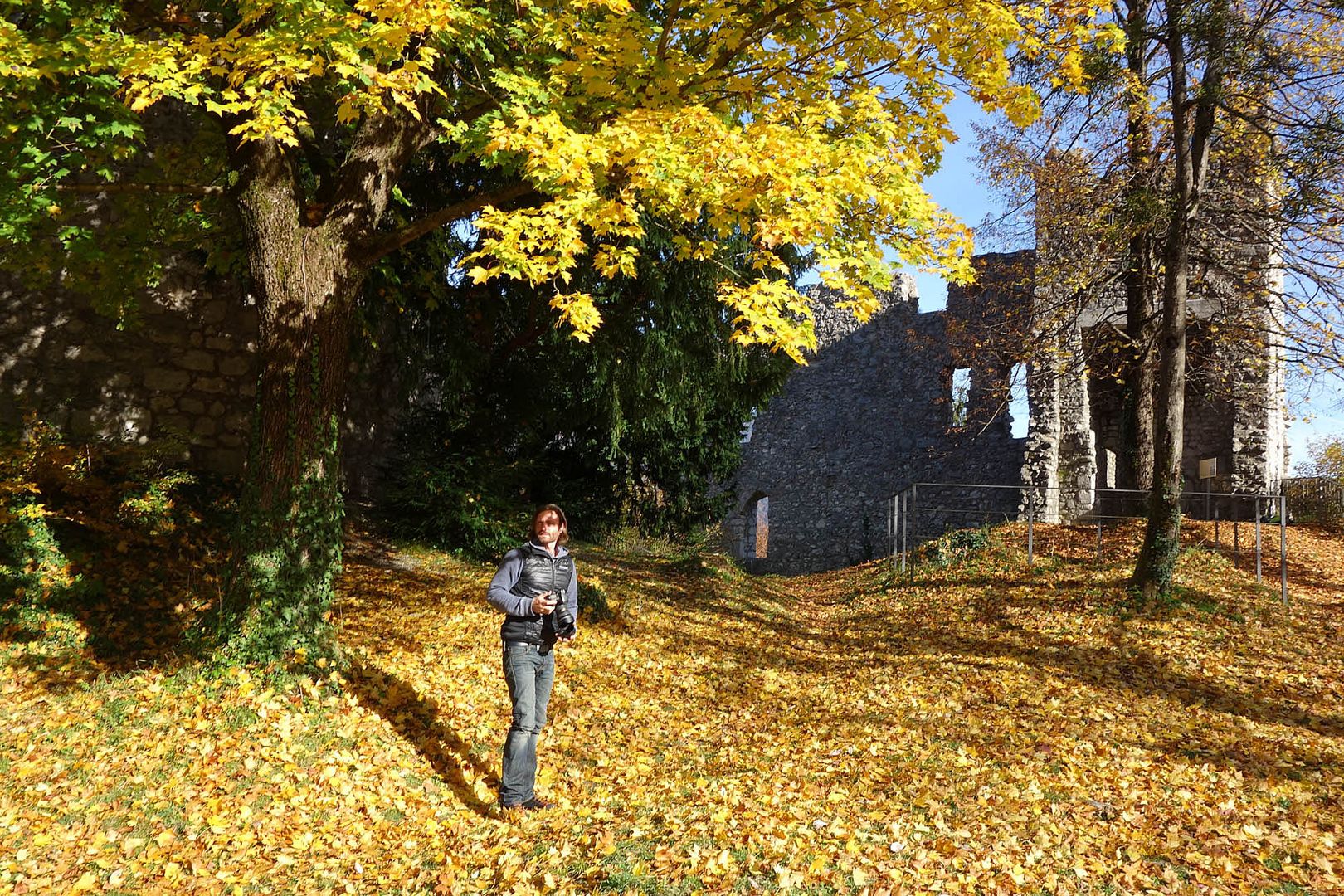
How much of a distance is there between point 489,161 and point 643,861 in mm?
4446

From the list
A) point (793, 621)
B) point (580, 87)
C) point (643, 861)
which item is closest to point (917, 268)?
point (580, 87)

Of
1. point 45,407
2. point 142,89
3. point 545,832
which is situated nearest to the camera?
point 545,832

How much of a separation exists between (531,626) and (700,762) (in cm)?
208

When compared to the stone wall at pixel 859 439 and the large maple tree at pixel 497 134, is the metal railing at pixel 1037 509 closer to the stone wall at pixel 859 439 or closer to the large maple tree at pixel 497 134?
the stone wall at pixel 859 439

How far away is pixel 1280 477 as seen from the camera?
51.7 ft

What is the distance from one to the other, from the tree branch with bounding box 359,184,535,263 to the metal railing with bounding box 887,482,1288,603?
28.5 feet

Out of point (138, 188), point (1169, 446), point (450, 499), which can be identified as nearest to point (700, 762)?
point (450, 499)

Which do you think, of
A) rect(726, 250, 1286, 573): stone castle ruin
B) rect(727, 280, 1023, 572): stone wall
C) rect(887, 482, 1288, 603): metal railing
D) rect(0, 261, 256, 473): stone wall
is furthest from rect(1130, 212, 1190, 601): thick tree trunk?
rect(0, 261, 256, 473): stone wall

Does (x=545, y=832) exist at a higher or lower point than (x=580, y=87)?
lower

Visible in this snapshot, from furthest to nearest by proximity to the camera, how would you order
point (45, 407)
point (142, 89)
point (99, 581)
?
point (45, 407) → point (99, 581) → point (142, 89)

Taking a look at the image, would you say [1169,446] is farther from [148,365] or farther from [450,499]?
[148,365]

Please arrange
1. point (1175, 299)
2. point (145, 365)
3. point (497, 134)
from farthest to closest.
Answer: point (1175, 299) → point (145, 365) → point (497, 134)

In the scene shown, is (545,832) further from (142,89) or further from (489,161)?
(142,89)

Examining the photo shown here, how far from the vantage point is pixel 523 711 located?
14.4 ft
